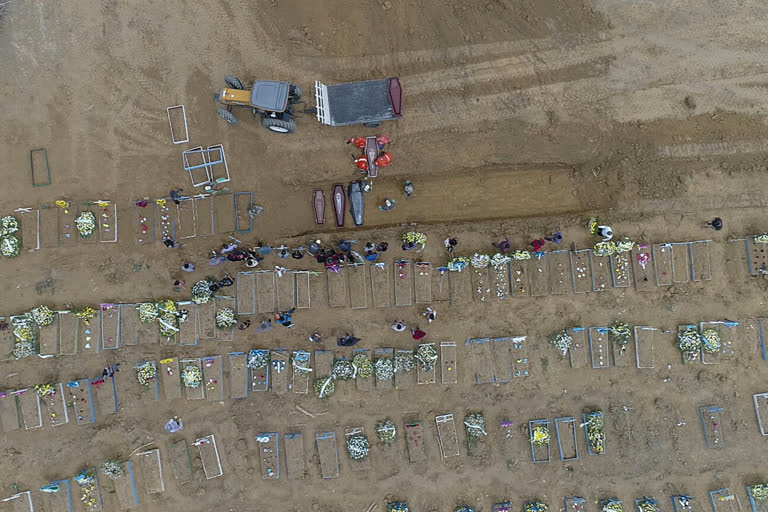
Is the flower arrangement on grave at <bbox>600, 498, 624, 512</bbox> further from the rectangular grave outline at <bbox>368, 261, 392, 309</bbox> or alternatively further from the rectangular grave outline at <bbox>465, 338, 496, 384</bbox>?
the rectangular grave outline at <bbox>368, 261, 392, 309</bbox>

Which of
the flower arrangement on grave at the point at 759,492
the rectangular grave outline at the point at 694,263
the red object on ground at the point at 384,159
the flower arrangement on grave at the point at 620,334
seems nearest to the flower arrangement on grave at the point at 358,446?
the flower arrangement on grave at the point at 620,334

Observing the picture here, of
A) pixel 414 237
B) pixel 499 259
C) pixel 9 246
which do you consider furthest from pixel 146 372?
pixel 499 259

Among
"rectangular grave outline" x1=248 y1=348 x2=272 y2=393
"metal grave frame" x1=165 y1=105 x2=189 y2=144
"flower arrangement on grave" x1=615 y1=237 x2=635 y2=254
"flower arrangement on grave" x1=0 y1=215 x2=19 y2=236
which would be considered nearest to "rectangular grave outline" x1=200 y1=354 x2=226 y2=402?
"rectangular grave outline" x1=248 y1=348 x2=272 y2=393

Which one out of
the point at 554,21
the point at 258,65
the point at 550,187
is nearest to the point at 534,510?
the point at 550,187

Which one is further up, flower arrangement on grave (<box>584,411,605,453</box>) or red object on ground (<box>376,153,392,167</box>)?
red object on ground (<box>376,153,392,167</box>)

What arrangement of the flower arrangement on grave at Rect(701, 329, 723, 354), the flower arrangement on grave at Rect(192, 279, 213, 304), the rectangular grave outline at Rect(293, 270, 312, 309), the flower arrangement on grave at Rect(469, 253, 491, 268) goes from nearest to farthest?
the flower arrangement on grave at Rect(701, 329, 723, 354), the flower arrangement on grave at Rect(469, 253, 491, 268), the flower arrangement on grave at Rect(192, 279, 213, 304), the rectangular grave outline at Rect(293, 270, 312, 309)

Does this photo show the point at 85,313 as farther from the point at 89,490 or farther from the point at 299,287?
the point at 299,287
